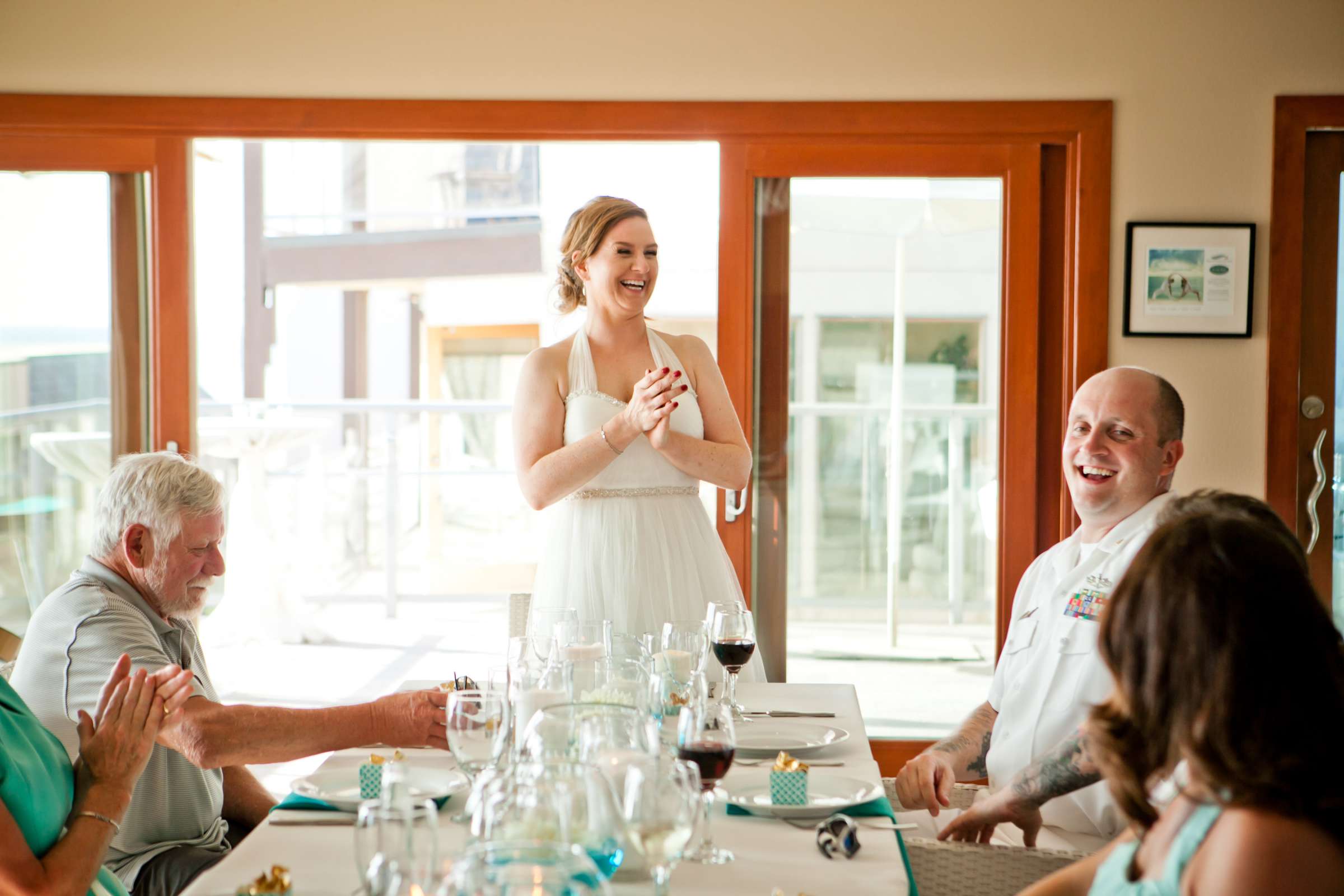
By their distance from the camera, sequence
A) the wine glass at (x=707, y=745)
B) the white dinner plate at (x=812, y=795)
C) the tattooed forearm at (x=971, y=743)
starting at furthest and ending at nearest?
1. the tattooed forearm at (x=971, y=743)
2. the white dinner plate at (x=812, y=795)
3. the wine glass at (x=707, y=745)

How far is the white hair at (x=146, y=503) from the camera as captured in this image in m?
1.93

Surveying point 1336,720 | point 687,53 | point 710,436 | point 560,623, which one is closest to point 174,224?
point 687,53

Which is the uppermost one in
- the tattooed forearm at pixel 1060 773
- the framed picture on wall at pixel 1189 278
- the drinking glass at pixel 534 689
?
the framed picture on wall at pixel 1189 278

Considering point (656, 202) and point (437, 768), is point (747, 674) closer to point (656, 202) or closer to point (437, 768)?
point (437, 768)

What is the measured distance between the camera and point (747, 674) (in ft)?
8.55

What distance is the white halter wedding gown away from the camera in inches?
110

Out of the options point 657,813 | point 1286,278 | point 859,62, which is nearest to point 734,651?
point 657,813

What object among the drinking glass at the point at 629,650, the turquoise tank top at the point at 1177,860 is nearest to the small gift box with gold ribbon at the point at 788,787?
the drinking glass at the point at 629,650

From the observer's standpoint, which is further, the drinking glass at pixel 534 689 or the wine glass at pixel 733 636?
the wine glass at pixel 733 636

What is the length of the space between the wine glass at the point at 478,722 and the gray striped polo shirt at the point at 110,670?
0.57m

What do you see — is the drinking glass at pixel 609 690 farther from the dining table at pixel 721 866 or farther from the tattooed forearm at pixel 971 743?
the tattooed forearm at pixel 971 743

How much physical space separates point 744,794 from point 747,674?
98cm

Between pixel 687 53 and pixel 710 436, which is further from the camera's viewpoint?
pixel 687 53

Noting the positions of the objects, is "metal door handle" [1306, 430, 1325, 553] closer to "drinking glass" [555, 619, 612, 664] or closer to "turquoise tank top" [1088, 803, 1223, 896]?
"drinking glass" [555, 619, 612, 664]
